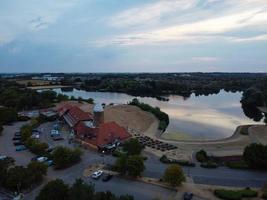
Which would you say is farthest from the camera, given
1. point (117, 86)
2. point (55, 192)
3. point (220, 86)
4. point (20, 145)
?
point (220, 86)

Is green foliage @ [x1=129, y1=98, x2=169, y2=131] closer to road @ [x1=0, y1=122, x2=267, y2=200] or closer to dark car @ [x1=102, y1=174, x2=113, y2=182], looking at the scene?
road @ [x1=0, y1=122, x2=267, y2=200]

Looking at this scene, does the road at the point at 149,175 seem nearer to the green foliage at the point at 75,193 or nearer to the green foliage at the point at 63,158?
the green foliage at the point at 63,158

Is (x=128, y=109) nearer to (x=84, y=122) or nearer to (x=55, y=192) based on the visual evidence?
(x=84, y=122)

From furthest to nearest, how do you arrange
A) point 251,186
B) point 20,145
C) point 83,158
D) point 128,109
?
1. point 128,109
2. point 20,145
3. point 83,158
4. point 251,186

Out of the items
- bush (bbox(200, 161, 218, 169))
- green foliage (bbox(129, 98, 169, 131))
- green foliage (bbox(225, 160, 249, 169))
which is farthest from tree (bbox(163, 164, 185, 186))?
green foliage (bbox(129, 98, 169, 131))

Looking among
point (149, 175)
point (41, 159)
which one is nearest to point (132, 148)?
point (149, 175)

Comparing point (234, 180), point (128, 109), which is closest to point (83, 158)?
point (234, 180)

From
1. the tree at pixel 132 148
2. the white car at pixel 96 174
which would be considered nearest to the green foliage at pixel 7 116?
the tree at pixel 132 148
